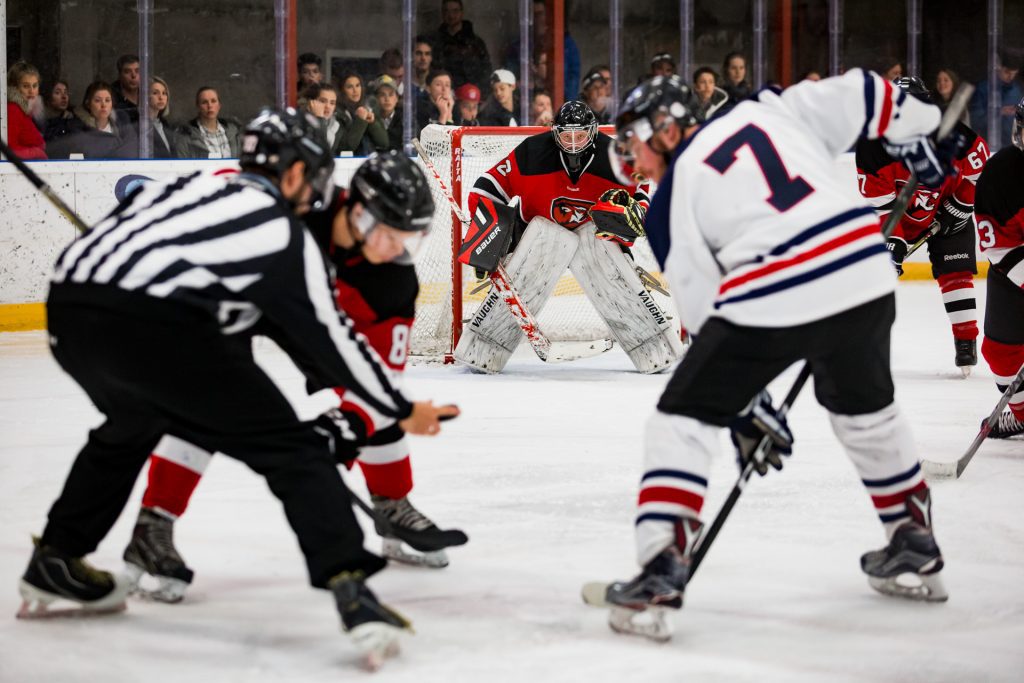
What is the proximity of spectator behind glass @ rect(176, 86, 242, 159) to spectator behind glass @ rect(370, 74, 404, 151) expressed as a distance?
842 millimetres

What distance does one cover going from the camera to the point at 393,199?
89.7 inches

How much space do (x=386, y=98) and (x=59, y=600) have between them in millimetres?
5314

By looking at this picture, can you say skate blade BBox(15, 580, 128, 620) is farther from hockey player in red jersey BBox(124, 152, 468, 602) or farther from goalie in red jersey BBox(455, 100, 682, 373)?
goalie in red jersey BBox(455, 100, 682, 373)

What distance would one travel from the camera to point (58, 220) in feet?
19.6

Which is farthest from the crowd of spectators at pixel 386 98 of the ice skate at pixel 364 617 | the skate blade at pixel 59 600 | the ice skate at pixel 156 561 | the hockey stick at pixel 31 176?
the ice skate at pixel 364 617

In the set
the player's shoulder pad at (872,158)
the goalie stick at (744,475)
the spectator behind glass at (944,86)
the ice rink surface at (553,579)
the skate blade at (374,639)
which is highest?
the spectator behind glass at (944,86)

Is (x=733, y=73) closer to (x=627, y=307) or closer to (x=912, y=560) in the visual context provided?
(x=627, y=307)

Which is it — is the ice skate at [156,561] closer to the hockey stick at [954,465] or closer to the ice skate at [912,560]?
the ice skate at [912,560]

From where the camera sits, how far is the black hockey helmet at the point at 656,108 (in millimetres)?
2293

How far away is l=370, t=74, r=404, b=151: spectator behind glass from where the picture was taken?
7.36 meters

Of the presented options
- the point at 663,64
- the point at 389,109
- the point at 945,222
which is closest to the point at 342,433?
the point at 945,222

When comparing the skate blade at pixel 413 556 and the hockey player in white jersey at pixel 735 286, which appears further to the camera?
the skate blade at pixel 413 556

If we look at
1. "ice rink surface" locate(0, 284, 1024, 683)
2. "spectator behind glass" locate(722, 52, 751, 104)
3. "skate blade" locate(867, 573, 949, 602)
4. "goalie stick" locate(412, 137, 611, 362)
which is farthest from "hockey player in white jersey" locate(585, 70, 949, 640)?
"spectator behind glass" locate(722, 52, 751, 104)

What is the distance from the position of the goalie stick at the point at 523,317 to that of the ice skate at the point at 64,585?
9.98 feet
